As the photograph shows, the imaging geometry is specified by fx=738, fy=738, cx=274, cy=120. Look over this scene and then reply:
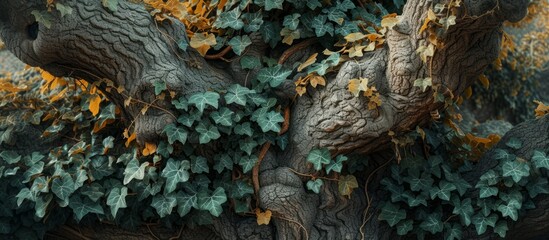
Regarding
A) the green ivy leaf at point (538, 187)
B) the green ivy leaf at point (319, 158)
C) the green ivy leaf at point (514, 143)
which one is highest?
the green ivy leaf at point (514, 143)

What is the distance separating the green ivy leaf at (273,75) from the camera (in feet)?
12.3

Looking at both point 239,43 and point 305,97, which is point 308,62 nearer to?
point 305,97

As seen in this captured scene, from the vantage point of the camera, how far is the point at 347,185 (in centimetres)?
375

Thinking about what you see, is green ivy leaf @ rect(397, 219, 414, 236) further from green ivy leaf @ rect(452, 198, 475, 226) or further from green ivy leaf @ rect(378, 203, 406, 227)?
green ivy leaf @ rect(452, 198, 475, 226)

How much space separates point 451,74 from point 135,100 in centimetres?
151

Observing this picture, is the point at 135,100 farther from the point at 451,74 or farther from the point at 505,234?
the point at 505,234

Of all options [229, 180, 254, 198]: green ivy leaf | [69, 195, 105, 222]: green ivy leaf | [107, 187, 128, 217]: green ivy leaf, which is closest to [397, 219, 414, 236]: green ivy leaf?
[229, 180, 254, 198]: green ivy leaf

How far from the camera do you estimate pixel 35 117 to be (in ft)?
13.7

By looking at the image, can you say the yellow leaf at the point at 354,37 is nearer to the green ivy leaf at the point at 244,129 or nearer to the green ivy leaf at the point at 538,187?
the green ivy leaf at the point at 244,129

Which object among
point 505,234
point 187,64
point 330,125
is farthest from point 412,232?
point 187,64

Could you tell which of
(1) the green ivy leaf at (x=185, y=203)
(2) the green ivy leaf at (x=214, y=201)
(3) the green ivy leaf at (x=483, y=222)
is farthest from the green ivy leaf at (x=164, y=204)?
(3) the green ivy leaf at (x=483, y=222)

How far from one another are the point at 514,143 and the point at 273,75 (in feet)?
4.33

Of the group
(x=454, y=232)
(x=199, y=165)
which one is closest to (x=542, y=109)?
(x=454, y=232)

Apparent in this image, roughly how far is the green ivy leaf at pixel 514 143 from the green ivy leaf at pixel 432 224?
53 cm
